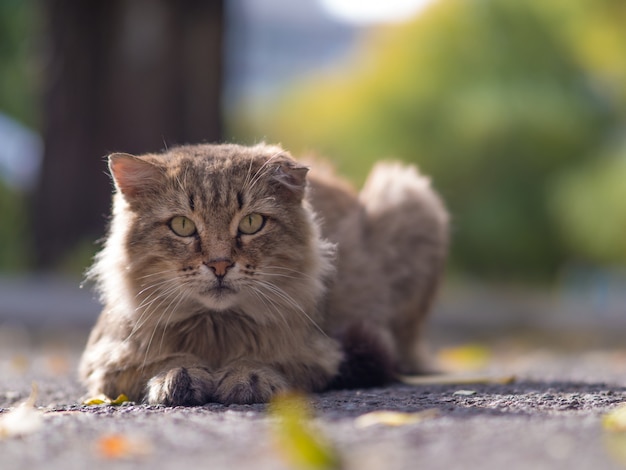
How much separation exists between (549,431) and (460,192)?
447 inches

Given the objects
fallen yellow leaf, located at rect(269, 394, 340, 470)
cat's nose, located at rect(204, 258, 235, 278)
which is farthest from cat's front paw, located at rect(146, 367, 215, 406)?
fallen yellow leaf, located at rect(269, 394, 340, 470)

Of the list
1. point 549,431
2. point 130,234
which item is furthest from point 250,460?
point 130,234

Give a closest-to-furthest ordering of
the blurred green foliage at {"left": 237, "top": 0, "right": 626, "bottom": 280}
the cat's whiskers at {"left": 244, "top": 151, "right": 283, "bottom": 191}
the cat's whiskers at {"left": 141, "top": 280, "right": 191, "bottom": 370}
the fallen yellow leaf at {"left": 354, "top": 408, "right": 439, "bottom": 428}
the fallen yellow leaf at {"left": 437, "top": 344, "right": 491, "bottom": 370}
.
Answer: the fallen yellow leaf at {"left": 354, "top": 408, "right": 439, "bottom": 428}
the cat's whiskers at {"left": 141, "top": 280, "right": 191, "bottom": 370}
the cat's whiskers at {"left": 244, "top": 151, "right": 283, "bottom": 191}
the fallen yellow leaf at {"left": 437, "top": 344, "right": 491, "bottom": 370}
the blurred green foliage at {"left": 237, "top": 0, "right": 626, "bottom": 280}

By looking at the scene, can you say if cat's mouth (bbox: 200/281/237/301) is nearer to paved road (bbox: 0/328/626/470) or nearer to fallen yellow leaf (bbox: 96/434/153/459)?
paved road (bbox: 0/328/626/470)

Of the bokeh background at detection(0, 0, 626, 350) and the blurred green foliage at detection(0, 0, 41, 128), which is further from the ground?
the blurred green foliage at detection(0, 0, 41, 128)

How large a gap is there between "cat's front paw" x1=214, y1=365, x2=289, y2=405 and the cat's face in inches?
11.8

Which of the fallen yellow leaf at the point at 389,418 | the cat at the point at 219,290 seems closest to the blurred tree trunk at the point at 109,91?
the cat at the point at 219,290

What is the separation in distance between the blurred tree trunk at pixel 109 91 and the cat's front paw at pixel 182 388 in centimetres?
594

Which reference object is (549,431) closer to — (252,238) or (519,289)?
(252,238)

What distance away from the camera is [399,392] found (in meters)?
4.05

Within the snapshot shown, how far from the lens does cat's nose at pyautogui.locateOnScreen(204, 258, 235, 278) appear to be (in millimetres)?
3709

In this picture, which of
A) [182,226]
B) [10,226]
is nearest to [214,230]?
[182,226]

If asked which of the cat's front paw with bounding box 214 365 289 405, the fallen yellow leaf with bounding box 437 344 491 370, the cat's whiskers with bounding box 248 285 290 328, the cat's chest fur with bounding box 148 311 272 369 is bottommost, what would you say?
the fallen yellow leaf with bounding box 437 344 491 370

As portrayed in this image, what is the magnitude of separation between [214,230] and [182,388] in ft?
2.27
